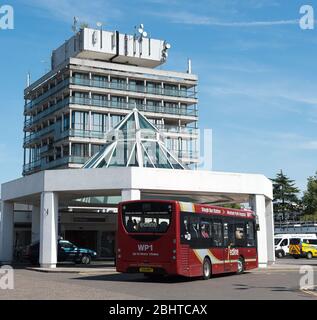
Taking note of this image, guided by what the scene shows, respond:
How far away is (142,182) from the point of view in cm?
2933

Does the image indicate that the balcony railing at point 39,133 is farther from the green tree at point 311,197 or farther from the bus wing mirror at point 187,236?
the bus wing mirror at point 187,236

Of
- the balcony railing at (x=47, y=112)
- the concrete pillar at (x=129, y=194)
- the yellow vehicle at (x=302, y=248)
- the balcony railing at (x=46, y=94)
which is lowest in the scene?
the yellow vehicle at (x=302, y=248)

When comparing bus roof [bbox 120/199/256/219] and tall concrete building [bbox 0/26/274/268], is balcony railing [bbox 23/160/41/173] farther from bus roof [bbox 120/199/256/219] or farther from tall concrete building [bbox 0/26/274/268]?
bus roof [bbox 120/199/256/219]

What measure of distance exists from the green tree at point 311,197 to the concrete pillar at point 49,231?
2467 inches

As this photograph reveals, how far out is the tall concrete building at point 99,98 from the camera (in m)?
75.2

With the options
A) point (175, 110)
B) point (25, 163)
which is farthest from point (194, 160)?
point (25, 163)

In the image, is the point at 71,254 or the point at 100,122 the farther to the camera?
the point at 100,122

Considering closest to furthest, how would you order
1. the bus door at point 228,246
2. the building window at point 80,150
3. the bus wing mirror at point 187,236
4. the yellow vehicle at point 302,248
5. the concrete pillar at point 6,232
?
the bus wing mirror at point 187,236 < the bus door at point 228,246 < the concrete pillar at point 6,232 < the yellow vehicle at point 302,248 < the building window at point 80,150

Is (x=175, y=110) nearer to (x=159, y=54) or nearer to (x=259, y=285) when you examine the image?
(x=159, y=54)

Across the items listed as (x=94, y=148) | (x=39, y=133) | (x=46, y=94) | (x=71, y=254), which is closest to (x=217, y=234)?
(x=71, y=254)

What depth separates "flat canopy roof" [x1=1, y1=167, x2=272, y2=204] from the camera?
29.3 metres

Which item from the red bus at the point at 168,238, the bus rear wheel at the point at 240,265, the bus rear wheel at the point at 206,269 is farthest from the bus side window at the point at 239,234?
the bus rear wheel at the point at 206,269

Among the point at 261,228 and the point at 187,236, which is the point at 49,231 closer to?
the point at 187,236

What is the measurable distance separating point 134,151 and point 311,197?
2289 inches
